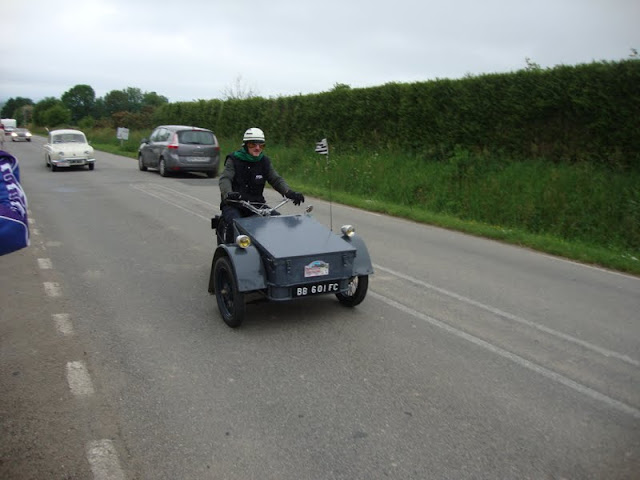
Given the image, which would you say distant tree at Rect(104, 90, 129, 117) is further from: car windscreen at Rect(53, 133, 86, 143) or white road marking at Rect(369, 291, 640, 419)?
white road marking at Rect(369, 291, 640, 419)

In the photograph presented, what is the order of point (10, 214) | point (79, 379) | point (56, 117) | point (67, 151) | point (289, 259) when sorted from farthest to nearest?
point (56, 117) < point (67, 151) < point (289, 259) < point (79, 379) < point (10, 214)

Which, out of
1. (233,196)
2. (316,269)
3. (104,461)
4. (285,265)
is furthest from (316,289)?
(104,461)

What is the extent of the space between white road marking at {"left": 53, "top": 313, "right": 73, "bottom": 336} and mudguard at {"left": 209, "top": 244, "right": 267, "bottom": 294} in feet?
5.36

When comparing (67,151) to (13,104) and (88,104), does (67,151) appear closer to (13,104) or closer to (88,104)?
(88,104)

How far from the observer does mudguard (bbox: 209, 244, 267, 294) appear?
5.26 metres

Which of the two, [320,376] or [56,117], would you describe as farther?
[56,117]

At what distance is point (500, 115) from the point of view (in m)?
15.6

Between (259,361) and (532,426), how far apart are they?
2.15 m

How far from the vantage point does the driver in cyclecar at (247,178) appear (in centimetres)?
645

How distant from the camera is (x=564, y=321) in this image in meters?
5.95

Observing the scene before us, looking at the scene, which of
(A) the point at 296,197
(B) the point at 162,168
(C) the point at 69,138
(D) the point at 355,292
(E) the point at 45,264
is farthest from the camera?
(C) the point at 69,138

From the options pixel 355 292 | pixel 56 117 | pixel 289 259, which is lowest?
pixel 355 292

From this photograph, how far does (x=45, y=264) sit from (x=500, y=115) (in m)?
12.3

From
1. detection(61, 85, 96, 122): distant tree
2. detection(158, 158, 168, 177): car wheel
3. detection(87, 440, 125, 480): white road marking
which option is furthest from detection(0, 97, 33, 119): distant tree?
detection(87, 440, 125, 480): white road marking
